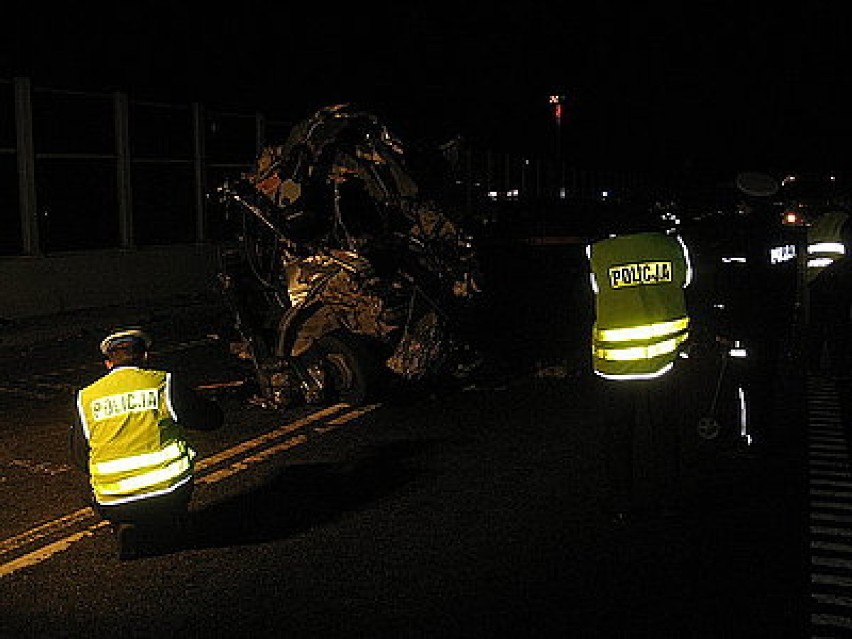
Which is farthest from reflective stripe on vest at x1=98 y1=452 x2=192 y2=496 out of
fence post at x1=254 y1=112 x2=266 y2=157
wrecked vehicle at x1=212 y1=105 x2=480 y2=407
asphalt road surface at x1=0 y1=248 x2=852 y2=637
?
fence post at x1=254 y1=112 x2=266 y2=157

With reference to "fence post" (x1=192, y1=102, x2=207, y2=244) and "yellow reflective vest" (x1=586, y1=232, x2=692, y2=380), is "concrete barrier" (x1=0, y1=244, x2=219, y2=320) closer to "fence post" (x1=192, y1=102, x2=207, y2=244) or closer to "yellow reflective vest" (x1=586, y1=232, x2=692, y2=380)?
"fence post" (x1=192, y1=102, x2=207, y2=244)

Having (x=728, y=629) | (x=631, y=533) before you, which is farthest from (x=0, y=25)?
(x=728, y=629)

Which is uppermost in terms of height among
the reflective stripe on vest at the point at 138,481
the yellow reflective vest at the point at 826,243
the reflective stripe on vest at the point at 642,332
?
the yellow reflective vest at the point at 826,243

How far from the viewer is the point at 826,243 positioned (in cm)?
1090

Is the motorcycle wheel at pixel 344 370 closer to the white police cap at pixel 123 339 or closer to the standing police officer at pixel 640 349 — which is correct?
the standing police officer at pixel 640 349

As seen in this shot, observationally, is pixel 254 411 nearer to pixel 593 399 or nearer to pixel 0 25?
pixel 593 399

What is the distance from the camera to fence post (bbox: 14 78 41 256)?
17.2m

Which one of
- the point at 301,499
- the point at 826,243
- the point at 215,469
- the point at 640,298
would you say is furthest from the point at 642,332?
the point at 826,243

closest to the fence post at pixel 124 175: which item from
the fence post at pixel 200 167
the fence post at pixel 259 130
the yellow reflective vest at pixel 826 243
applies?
the fence post at pixel 200 167

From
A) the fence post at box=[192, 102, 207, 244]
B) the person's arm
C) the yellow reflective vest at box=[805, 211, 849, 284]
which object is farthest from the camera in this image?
the fence post at box=[192, 102, 207, 244]

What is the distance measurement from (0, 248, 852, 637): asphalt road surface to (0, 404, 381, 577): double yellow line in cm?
2

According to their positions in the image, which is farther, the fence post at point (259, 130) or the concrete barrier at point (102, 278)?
the fence post at point (259, 130)

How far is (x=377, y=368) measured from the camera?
10203 millimetres

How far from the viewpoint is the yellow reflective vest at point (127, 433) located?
18.7ft
